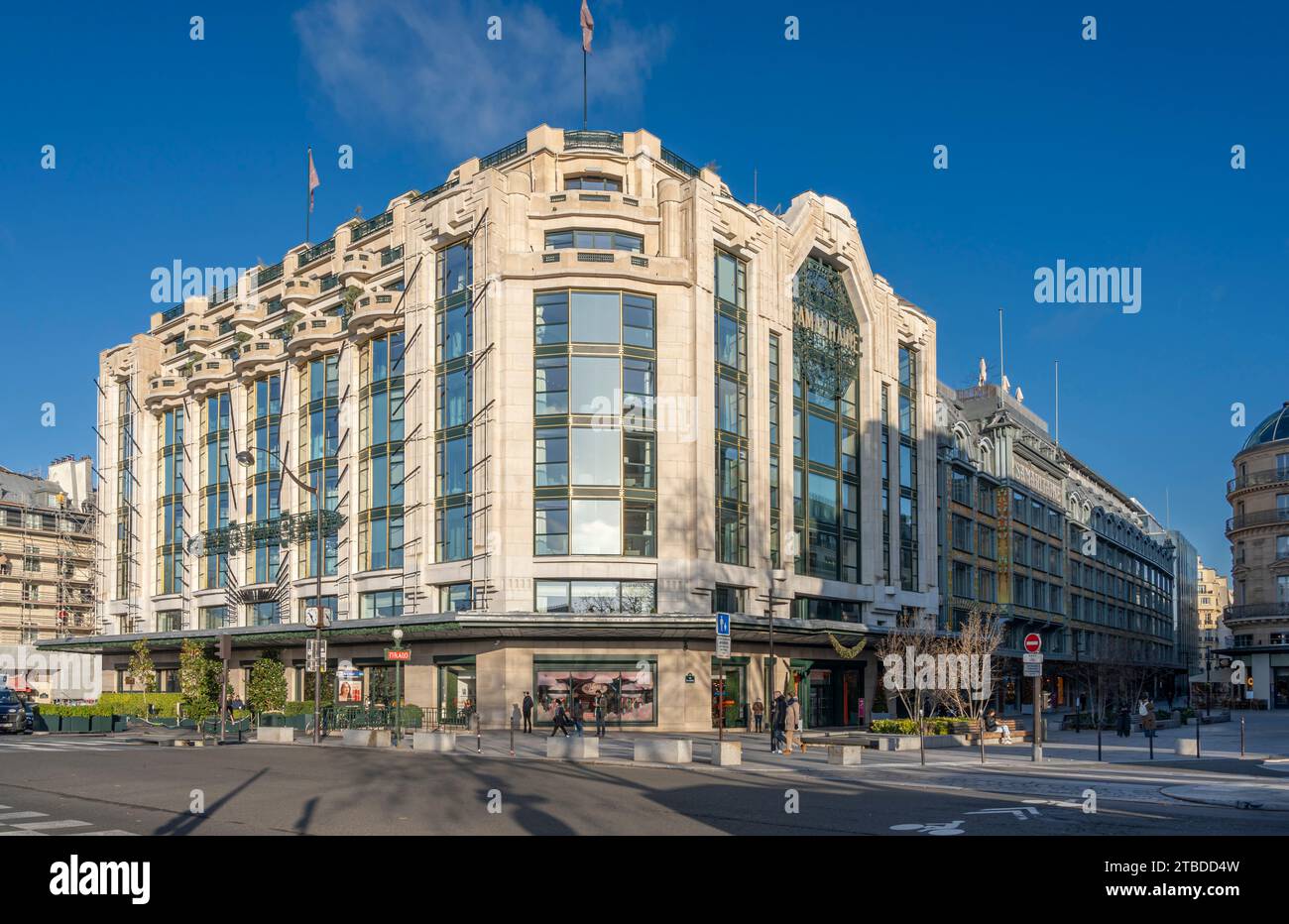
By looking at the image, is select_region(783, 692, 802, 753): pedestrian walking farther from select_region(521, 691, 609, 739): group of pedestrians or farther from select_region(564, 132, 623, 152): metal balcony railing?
select_region(564, 132, 623, 152): metal balcony railing

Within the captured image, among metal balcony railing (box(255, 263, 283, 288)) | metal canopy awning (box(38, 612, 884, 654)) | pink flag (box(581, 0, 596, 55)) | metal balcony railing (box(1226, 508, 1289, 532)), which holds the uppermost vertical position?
pink flag (box(581, 0, 596, 55))

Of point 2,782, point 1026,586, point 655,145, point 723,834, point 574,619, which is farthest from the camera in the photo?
point 1026,586

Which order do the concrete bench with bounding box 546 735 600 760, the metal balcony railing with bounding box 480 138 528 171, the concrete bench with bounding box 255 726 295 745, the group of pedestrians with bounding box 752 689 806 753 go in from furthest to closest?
the metal balcony railing with bounding box 480 138 528 171 → the concrete bench with bounding box 255 726 295 745 → the group of pedestrians with bounding box 752 689 806 753 → the concrete bench with bounding box 546 735 600 760

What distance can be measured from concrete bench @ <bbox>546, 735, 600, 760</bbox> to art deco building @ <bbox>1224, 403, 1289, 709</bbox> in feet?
231

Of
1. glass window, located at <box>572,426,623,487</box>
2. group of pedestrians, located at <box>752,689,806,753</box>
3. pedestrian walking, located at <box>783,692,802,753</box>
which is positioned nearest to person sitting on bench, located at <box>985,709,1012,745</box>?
group of pedestrians, located at <box>752,689,806,753</box>

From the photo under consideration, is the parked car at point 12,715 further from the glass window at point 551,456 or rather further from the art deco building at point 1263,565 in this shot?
the art deco building at point 1263,565

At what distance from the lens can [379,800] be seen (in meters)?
20.3

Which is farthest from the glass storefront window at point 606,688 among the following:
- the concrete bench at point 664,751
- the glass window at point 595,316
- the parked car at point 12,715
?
the parked car at point 12,715

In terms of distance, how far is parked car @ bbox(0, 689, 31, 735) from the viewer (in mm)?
50125

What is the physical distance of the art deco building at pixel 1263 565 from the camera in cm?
8594

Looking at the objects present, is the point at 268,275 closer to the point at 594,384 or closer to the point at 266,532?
the point at 266,532

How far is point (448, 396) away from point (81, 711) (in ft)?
72.5
